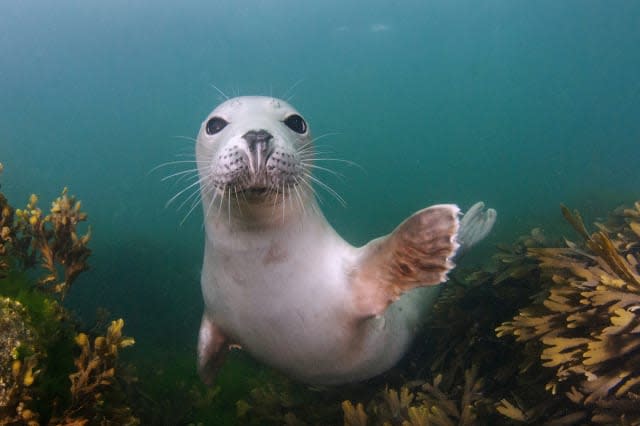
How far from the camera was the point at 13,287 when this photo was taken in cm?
202

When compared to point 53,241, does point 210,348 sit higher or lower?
lower

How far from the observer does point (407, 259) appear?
1966mm

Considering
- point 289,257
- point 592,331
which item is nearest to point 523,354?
point 592,331

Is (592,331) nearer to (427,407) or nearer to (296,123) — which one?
(427,407)

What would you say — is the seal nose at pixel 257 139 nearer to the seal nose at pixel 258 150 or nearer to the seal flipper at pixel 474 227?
the seal nose at pixel 258 150

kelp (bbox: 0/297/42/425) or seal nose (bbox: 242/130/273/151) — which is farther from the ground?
seal nose (bbox: 242/130/273/151)

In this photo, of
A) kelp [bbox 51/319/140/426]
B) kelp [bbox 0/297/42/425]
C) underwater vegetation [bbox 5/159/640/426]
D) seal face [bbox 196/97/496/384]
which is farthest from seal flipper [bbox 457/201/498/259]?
kelp [bbox 0/297/42/425]

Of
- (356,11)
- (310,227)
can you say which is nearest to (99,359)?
(310,227)

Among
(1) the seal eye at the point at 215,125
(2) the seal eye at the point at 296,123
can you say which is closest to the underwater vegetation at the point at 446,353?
→ (1) the seal eye at the point at 215,125

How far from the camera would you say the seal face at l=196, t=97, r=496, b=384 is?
1873mm

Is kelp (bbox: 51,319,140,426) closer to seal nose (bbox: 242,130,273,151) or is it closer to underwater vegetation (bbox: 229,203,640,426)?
seal nose (bbox: 242,130,273,151)

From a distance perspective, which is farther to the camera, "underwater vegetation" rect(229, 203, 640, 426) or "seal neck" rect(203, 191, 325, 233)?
"seal neck" rect(203, 191, 325, 233)

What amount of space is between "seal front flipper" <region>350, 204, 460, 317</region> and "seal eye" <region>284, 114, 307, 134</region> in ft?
2.55

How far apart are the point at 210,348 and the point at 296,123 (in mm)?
1632
